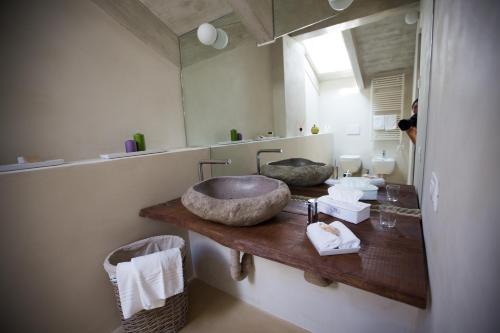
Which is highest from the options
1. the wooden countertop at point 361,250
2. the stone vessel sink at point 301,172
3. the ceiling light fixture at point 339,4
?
the ceiling light fixture at point 339,4

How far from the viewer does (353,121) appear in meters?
1.34

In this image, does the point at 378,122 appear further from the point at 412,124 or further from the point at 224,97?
the point at 224,97

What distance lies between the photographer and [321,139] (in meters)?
1.52

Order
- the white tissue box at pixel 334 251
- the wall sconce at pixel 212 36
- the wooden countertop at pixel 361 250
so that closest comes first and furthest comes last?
the wooden countertop at pixel 361 250 < the white tissue box at pixel 334 251 < the wall sconce at pixel 212 36

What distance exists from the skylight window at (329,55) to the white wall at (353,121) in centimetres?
9

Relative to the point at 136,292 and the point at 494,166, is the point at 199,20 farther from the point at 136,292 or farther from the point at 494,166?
the point at 494,166

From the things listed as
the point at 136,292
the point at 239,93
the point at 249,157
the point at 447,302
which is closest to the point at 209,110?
the point at 239,93

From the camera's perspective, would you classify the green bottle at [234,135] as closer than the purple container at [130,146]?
No

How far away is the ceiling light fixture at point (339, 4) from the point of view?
149 cm

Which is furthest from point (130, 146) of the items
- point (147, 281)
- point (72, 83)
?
point (147, 281)

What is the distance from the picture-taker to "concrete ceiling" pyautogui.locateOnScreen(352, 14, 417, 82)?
1.19 meters

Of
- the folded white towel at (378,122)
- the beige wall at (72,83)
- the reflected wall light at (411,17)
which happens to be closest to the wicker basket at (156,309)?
the beige wall at (72,83)

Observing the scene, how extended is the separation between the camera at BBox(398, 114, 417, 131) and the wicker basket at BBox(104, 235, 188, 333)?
4.63 feet

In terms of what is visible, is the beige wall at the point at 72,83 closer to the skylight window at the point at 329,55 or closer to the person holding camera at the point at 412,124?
the skylight window at the point at 329,55
